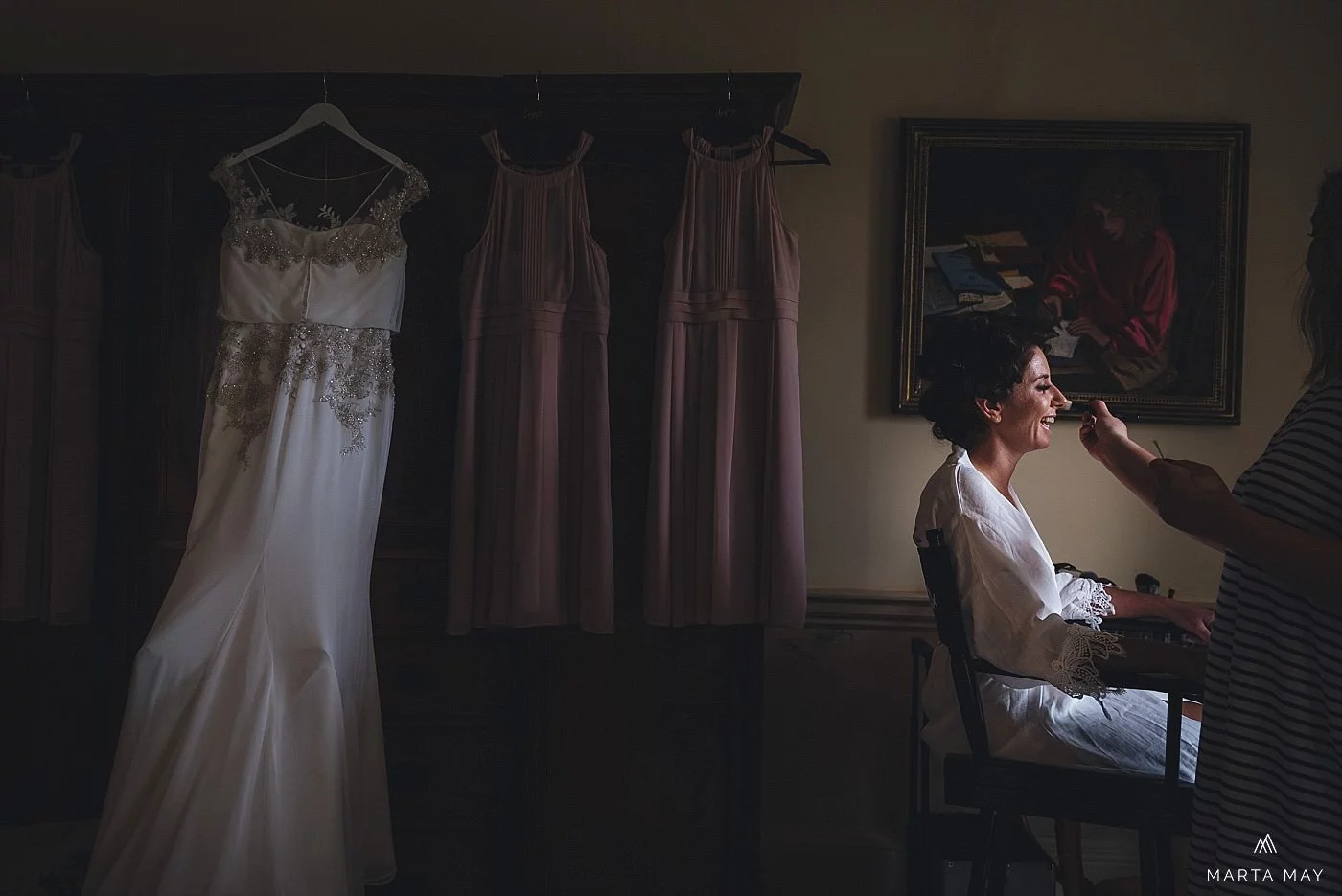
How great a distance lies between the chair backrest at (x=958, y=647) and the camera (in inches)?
76.6

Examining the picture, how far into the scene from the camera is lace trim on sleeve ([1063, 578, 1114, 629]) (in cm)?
225

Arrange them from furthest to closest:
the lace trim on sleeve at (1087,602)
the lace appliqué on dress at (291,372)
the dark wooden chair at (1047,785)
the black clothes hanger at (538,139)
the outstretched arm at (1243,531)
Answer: the black clothes hanger at (538,139)
the lace appliqué on dress at (291,372)
the lace trim on sleeve at (1087,602)
the dark wooden chair at (1047,785)
the outstretched arm at (1243,531)

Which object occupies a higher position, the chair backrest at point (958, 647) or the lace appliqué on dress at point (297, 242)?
the lace appliqué on dress at point (297, 242)

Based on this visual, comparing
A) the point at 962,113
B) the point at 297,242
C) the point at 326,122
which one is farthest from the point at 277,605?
the point at 962,113

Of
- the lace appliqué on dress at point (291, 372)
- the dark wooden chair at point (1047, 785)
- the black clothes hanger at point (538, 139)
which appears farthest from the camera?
the black clothes hanger at point (538, 139)

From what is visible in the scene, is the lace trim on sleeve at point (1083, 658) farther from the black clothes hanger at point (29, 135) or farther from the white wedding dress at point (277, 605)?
the black clothes hanger at point (29, 135)

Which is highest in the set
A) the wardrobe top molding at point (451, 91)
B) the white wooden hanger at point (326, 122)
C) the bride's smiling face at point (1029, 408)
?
the wardrobe top molding at point (451, 91)

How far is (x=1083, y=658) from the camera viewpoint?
1843mm

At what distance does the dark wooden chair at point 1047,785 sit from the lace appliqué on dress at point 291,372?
1.55 meters

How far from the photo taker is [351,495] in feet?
7.93

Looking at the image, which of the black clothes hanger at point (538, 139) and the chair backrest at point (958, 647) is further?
the black clothes hanger at point (538, 139)

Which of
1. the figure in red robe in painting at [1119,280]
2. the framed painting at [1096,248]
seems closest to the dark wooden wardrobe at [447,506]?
the framed painting at [1096,248]

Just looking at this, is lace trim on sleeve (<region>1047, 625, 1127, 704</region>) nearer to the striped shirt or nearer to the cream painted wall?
the striped shirt

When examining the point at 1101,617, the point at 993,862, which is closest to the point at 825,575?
the point at 1101,617
